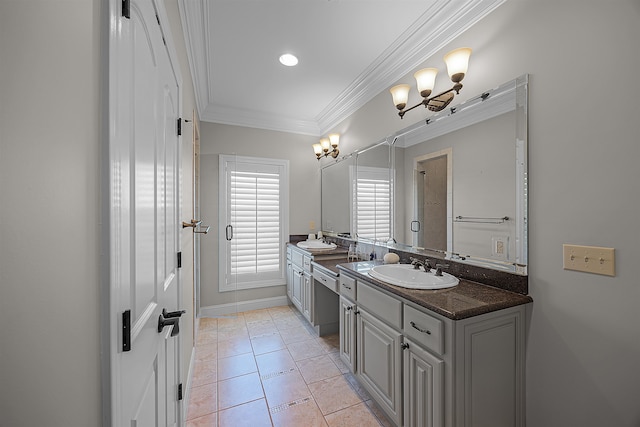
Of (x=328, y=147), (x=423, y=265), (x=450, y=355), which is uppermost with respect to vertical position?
(x=328, y=147)

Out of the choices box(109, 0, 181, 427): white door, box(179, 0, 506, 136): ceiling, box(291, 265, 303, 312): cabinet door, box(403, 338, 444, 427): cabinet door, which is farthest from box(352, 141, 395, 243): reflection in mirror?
box(109, 0, 181, 427): white door

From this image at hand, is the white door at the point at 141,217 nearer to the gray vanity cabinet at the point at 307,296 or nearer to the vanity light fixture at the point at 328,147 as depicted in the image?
the gray vanity cabinet at the point at 307,296

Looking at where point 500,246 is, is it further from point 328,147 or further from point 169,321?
point 328,147

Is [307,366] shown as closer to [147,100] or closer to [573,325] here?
[573,325]

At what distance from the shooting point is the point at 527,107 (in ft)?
4.69

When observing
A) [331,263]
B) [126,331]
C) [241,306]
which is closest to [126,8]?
[126,331]

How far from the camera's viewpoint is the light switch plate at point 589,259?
3.73 ft

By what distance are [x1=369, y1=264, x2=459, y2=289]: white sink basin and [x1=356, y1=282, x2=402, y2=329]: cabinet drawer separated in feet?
0.33

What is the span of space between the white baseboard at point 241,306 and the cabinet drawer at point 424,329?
8.56 ft

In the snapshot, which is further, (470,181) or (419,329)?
(470,181)

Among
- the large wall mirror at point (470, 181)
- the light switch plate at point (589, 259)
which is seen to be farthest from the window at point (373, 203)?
the light switch plate at point (589, 259)

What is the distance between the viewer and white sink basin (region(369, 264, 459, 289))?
5.15 ft

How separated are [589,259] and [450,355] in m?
0.79

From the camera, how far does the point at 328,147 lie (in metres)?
3.58
